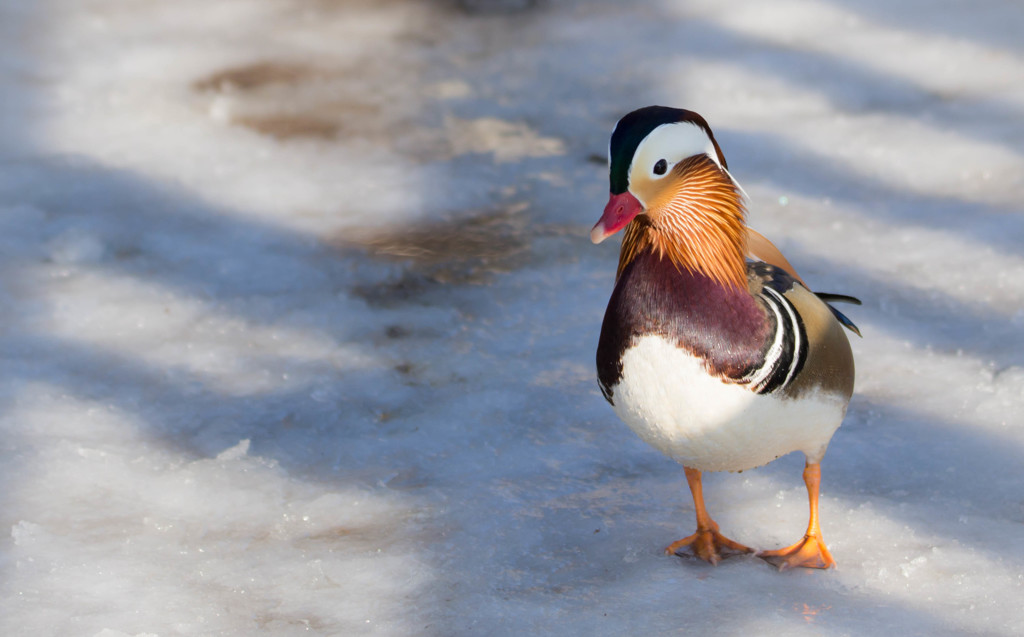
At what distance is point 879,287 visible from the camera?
3807mm

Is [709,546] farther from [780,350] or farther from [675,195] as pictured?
[675,195]

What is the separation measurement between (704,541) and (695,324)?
1.96 feet

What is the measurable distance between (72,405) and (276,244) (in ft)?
3.99

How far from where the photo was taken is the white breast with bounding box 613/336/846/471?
2.23m

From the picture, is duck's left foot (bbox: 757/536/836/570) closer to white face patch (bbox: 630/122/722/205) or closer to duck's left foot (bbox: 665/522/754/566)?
duck's left foot (bbox: 665/522/754/566)

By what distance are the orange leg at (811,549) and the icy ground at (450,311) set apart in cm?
4

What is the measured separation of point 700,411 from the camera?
7.36ft

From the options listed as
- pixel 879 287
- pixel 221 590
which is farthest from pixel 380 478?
pixel 879 287

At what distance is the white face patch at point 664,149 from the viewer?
85.7 inches

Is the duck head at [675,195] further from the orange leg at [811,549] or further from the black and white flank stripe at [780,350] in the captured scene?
the orange leg at [811,549]

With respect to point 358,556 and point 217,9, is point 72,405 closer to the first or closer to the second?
point 358,556

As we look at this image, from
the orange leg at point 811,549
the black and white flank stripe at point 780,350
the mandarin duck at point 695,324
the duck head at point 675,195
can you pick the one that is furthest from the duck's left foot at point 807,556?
the duck head at point 675,195

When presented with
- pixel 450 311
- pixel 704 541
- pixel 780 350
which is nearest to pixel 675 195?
pixel 780 350

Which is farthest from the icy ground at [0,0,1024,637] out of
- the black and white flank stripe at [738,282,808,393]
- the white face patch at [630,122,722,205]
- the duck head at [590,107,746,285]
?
the white face patch at [630,122,722,205]
